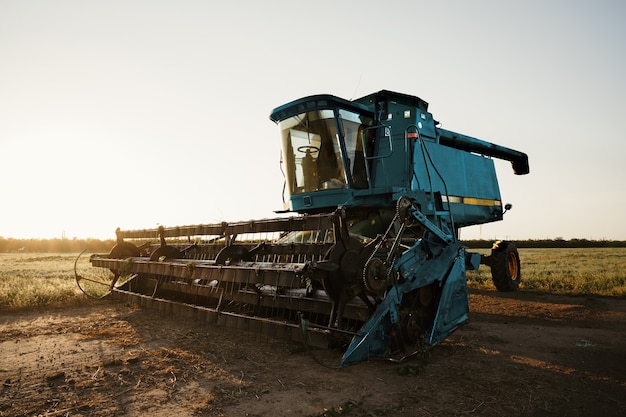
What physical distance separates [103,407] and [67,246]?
45647mm

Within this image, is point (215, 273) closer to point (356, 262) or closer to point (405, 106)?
point (356, 262)

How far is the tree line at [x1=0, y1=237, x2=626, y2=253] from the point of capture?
38094mm

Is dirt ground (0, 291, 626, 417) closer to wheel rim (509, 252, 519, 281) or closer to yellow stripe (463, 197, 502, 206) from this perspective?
yellow stripe (463, 197, 502, 206)

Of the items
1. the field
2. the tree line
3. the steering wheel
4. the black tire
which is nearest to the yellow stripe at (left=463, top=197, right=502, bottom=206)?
the black tire

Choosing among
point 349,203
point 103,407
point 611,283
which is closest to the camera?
point 103,407

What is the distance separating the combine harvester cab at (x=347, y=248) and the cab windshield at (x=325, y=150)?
20 mm

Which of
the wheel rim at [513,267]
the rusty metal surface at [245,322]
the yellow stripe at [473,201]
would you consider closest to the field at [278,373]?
the rusty metal surface at [245,322]

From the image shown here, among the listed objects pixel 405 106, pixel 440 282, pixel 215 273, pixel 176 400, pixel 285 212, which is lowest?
pixel 176 400

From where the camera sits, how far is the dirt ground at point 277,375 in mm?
3191

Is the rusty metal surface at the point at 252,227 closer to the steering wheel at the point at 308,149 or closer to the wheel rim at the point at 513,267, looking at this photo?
the steering wheel at the point at 308,149

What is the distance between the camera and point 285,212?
8.27 metres

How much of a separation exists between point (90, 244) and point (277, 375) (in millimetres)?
42560

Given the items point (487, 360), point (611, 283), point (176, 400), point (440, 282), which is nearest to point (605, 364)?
point (487, 360)

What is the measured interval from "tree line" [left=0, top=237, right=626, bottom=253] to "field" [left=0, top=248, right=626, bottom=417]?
109ft
